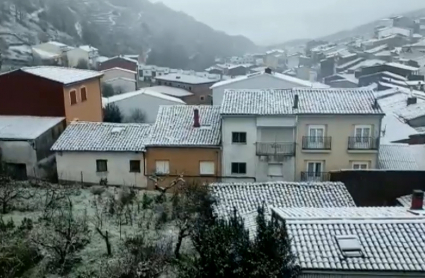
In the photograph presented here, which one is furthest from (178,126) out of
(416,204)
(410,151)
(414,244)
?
(414,244)

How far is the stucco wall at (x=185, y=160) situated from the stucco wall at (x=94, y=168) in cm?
64

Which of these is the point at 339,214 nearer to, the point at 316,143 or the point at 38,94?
the point at 316,143

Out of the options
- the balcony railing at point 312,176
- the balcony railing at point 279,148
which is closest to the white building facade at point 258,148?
A: the balcony railing at point 279,148

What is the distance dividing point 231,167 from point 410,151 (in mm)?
9257

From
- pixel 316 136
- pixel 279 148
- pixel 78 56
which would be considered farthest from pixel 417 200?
pixel 78 56

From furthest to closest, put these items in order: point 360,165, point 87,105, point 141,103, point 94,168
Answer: point 141,103
point 87,105
point 94,168
point 360,165

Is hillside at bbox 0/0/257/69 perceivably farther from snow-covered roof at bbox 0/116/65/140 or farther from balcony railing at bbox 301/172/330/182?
balcony railing at bbox 301/172/330/182

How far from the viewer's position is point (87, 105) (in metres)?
29.2

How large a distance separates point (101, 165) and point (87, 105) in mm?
6136

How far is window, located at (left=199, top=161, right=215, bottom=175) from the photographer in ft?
79.3

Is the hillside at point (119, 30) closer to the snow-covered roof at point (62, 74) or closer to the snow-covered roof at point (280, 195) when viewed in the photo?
the snow-covered roof at point (62, 74)

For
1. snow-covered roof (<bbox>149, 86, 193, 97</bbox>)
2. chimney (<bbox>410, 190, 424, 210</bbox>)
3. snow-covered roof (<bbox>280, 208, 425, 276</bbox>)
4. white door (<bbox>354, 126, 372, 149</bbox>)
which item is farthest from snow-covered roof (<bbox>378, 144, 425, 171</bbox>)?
snow-covered roof (<bbox>149, 86, 193, 97</bbox>)

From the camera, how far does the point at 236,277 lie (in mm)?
9203

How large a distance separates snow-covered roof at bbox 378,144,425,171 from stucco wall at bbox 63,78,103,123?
16.7 metres
